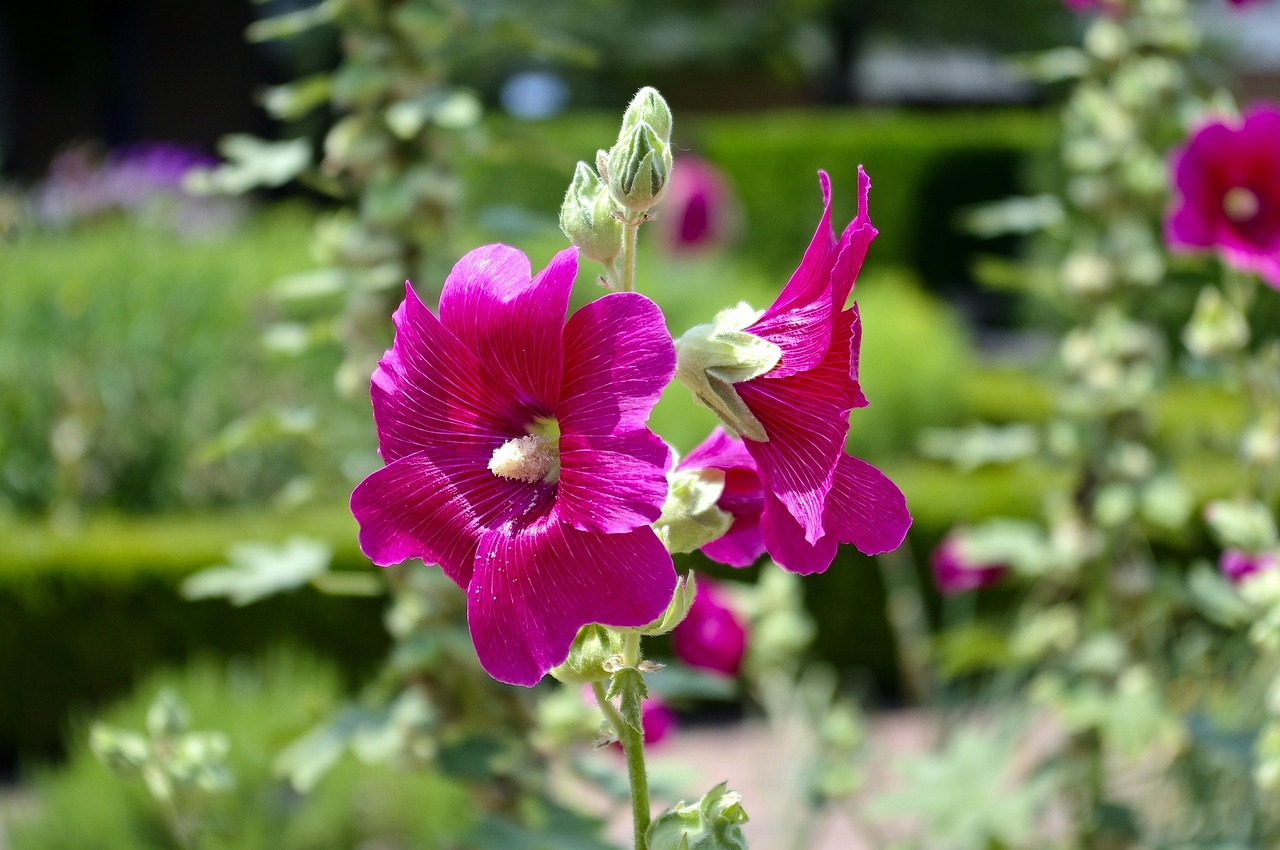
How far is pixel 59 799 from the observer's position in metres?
2.02

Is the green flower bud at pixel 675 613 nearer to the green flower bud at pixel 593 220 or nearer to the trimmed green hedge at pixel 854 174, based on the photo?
the green flower bud at pixel 593 220

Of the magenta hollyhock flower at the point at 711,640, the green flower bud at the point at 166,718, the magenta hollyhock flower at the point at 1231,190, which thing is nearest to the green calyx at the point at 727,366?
the green flower bud at the point at 166,718

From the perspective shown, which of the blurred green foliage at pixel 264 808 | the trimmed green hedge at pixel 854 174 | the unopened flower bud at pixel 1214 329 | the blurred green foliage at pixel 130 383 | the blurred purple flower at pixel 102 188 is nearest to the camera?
the unopened flower bud at pixel 1214 329

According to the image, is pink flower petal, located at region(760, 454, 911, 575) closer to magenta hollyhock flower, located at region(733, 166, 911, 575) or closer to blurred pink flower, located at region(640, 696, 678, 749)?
magenta hollyhock flower, located at region(733, 166, 911, 575)

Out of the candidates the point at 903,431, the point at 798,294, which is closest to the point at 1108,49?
the point at 798,294

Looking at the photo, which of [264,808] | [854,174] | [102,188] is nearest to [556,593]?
[264,808]

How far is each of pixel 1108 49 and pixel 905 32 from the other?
13.7 metres

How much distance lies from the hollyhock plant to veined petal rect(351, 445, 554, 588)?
115 millimetres

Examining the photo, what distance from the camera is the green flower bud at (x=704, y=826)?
25.5 inches

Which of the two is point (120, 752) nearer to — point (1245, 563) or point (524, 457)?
point (524, 457)

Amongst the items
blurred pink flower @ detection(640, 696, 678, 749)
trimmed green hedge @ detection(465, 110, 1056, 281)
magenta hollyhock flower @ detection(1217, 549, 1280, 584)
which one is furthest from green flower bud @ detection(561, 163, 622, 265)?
trimmed green hedge @ detection(465, 110, 1056, 281)

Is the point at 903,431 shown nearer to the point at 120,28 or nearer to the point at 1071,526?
the point at 1071,526

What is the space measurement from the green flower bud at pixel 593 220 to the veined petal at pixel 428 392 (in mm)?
84

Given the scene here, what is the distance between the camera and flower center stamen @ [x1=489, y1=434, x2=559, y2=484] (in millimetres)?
666
